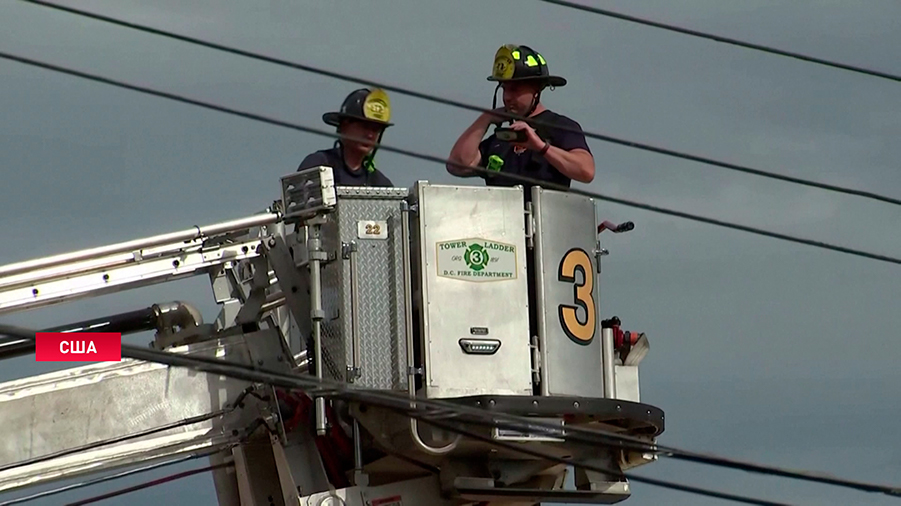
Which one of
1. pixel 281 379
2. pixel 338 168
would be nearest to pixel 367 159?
pixel 338 168

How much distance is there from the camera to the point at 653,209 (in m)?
11.0

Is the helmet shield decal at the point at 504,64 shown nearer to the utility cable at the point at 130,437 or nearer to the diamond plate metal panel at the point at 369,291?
the diamond plate metal panel at the point at 369,291

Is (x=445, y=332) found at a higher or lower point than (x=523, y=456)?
higher

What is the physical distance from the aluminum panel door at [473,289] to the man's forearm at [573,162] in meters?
0.47

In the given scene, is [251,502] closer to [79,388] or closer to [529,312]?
[79,388]

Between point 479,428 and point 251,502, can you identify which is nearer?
point 479,428

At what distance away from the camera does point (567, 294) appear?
12.0 meters

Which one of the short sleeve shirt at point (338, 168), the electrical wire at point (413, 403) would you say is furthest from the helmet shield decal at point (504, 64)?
the electrical wire at point (413, 403)

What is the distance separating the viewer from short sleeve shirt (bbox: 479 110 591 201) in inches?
489

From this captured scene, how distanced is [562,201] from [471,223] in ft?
2.17

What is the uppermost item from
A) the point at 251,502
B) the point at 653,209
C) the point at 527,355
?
the point at 653,209

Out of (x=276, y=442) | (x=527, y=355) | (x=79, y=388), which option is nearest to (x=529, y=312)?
(x=527, y=355)
